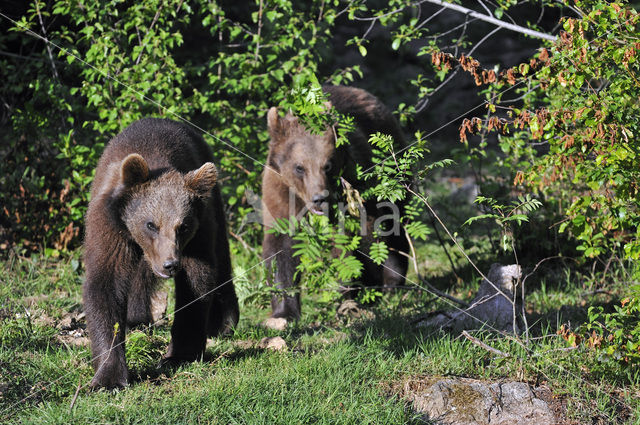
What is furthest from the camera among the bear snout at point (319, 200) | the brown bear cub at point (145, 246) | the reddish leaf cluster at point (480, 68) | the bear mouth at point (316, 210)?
the bear snout at point (319, 200)

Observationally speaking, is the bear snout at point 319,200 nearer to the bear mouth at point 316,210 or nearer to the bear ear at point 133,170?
the bear mouth at point 316,210

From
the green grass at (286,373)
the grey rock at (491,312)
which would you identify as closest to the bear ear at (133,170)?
the green grass at (286,373)

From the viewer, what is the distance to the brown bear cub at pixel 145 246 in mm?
4891

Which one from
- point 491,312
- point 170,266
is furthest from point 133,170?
point 491,312

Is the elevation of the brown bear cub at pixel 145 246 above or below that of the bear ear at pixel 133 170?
below

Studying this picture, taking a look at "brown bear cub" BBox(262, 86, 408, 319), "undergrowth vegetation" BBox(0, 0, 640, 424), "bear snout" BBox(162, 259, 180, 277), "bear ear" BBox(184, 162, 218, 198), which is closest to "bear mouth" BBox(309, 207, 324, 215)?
"brown bear cub" BBox(262, 86, 408, 319)

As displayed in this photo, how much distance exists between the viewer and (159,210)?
4973mm

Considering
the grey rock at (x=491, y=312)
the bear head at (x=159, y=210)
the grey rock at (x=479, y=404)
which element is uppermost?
the bear head at (x=159, y=210)

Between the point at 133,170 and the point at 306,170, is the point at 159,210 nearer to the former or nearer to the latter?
the point at 133,170

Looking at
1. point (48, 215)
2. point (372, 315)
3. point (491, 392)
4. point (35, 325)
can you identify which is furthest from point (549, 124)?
point (48, 215)

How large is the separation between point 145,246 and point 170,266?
1.11 feet

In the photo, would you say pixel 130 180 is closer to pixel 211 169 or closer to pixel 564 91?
pixel 211 169

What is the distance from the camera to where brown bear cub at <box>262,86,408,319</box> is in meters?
7.01

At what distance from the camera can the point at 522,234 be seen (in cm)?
804
